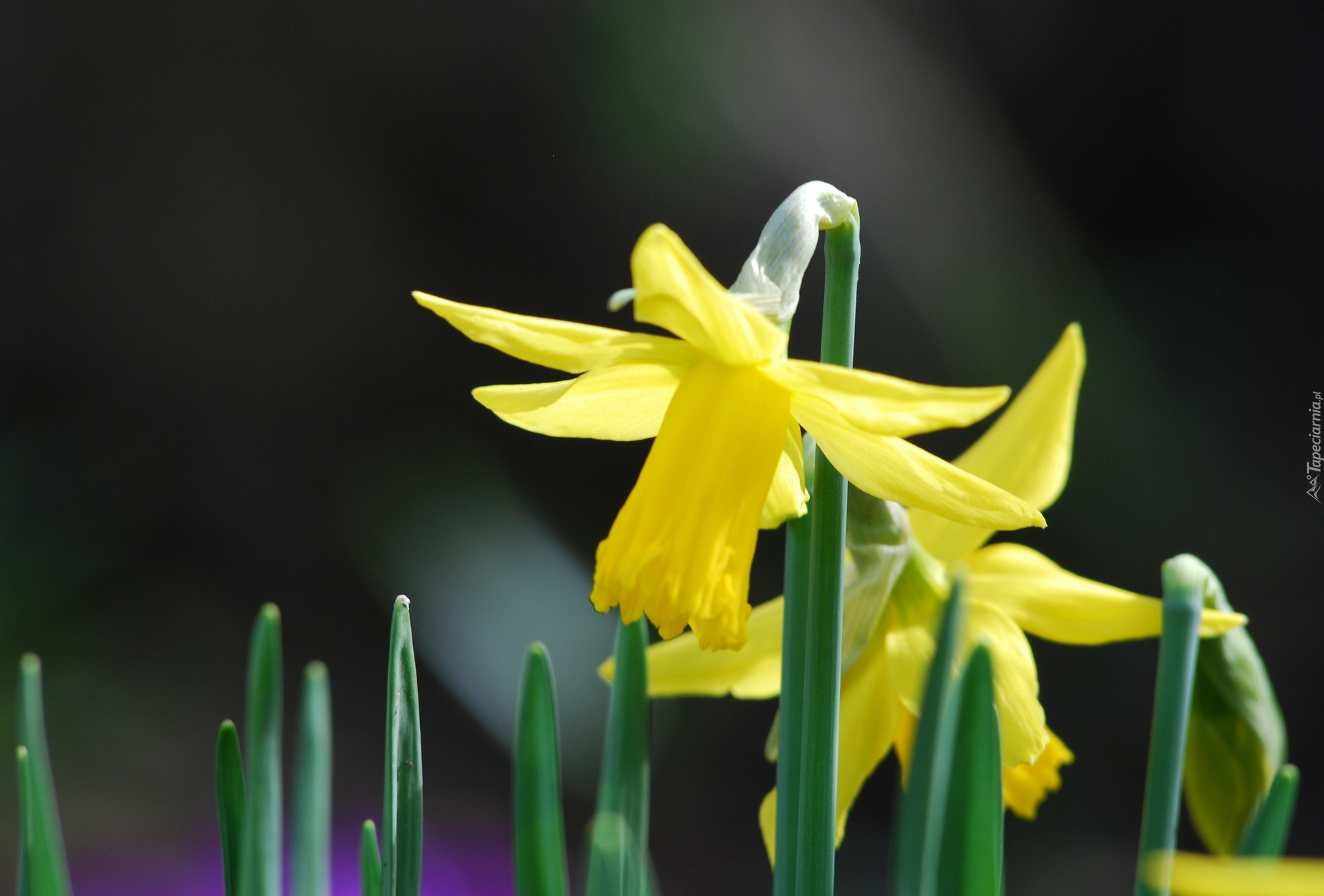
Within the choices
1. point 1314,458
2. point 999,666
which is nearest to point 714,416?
point 999,666

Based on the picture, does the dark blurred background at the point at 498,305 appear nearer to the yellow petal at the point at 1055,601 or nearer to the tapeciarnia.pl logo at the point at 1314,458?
the tapeciarnia.pl logo at the point at 1314,458

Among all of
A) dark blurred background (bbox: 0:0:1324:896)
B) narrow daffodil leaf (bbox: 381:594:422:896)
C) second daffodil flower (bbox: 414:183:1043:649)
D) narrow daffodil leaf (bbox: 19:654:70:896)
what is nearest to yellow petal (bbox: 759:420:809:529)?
second daffodil flower (bbox: 414:183:1043:649)

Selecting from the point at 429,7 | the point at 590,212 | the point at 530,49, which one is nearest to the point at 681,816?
the point at 590,212

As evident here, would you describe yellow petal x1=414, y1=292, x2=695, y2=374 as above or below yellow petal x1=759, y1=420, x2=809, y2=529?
above

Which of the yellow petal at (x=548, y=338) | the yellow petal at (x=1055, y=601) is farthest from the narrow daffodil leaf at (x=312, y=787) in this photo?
the yellow petal at (x=1055, y=601)

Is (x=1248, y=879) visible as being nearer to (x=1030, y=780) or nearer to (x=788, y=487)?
(x=788, y=487)

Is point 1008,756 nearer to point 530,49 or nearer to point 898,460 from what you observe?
point 898,460

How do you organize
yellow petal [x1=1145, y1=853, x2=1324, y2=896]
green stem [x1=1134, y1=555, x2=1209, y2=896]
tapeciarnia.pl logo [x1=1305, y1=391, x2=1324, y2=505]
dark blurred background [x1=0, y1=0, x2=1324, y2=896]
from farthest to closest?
dark blurred background [x1=0, y1=0, x2=1324, y2=896] → tapeciarnia.pl logo [x1=1305, y1=391, x2=1324, y2=505] → green stem [x1=1134, y1=555, x2=1209, y2=896] → yellow petal [x1=1145, y1=853, x2=1324, y2=896]

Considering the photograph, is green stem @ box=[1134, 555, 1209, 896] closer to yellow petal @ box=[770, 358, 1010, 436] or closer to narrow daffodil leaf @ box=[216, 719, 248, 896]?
yellow petal @ box=[770, 358, 1010, 436]
